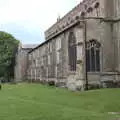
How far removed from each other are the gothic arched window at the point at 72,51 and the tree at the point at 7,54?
4829 cm

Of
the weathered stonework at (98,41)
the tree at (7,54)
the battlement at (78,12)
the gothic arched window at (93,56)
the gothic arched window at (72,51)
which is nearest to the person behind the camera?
the weathered stonework at (98,41)

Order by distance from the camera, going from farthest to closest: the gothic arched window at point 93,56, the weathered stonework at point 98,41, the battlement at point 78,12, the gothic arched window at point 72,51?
the battlement at point 78,12 < the gothic arched window at point 72,51 < the gothic arched window at point 93,56 < the weathered stonework at point 98,41

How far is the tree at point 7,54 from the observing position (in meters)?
93.4

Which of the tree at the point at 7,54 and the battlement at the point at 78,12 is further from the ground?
the battlement at the point at 78,12

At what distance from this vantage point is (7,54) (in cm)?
9362

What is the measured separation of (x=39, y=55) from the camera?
71.9m

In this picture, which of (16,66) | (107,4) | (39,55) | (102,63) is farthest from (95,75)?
(16,66)

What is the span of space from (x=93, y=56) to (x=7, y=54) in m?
54.7

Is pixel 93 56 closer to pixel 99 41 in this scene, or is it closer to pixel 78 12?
pixel 99 41

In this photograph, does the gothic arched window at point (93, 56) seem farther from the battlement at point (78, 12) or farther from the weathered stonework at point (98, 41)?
the battlement at point (78, 12)

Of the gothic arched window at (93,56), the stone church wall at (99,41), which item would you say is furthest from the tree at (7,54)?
the gothic arched window at (93,56)

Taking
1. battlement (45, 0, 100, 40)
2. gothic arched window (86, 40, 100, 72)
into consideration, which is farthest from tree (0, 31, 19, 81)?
gothic arched window (86, 40, 100, 72)

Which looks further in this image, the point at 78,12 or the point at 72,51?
the point at 78,12

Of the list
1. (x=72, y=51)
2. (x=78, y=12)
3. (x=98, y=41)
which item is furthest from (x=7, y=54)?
(x=98, y=41)
